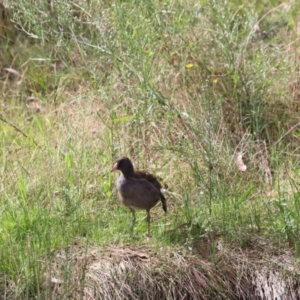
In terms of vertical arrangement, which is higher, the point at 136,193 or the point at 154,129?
the point at 154,129

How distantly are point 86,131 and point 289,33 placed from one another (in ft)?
6.48

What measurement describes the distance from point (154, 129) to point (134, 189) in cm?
102

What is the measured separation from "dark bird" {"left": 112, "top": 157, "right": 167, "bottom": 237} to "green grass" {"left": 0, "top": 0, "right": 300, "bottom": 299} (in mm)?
197

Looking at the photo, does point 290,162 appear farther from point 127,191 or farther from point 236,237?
point 127,191

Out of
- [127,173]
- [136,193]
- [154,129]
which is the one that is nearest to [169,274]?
[136,193]

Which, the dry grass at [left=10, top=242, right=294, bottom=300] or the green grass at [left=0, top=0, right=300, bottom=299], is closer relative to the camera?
the dry grass at [left=10, top=242, right=294, bottom=300]

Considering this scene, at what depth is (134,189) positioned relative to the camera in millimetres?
5750

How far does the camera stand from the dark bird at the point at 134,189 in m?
5.75

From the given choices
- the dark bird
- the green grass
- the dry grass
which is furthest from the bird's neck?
the dry grass

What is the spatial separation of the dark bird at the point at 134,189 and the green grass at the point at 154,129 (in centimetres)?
20

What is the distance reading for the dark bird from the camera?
575 cm

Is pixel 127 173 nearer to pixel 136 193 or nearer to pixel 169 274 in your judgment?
pixel 136 193

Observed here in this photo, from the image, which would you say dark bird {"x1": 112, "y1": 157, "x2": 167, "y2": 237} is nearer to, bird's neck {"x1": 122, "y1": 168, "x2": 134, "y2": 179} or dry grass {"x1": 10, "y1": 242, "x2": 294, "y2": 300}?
bird's neck {"x1": 122, "y1": 168, "x2": 134, "y2": 179}

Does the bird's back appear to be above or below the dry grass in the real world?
above
